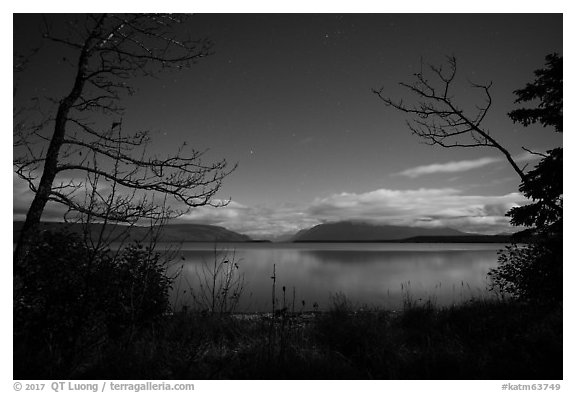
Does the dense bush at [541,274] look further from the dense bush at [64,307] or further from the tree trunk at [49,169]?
the tree trunk at [49,169]

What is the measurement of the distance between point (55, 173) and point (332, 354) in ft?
17.2

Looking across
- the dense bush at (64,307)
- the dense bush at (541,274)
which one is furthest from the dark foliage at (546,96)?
the dense bush at (64,307)

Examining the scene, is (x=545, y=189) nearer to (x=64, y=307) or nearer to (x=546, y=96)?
(x=546, y=96)

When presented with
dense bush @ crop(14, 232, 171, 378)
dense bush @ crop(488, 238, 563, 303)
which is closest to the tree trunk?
dense bush @ crop(14, 232, 171, 378)

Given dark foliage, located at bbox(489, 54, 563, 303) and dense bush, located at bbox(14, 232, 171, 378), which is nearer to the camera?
dense bush, located at bbox(14, 232, 171, 378)

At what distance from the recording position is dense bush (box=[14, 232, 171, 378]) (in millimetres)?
4098

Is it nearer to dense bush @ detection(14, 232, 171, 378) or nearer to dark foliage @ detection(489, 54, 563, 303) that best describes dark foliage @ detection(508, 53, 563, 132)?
dark foliage @ detection(489, 54, 563, 303)

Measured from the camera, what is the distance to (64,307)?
177 inches

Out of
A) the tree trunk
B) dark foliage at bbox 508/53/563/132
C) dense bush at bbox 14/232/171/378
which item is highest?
dark foliage at bbox 508/53/563/132

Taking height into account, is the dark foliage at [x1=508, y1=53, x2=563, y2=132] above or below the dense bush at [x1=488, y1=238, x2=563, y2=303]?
above

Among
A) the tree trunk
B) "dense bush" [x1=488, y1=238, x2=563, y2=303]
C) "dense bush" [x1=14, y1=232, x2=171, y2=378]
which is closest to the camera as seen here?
"dense bush" [x1=14, y1=232, x2=171, y2=378]

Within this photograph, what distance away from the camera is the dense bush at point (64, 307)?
4098mm
